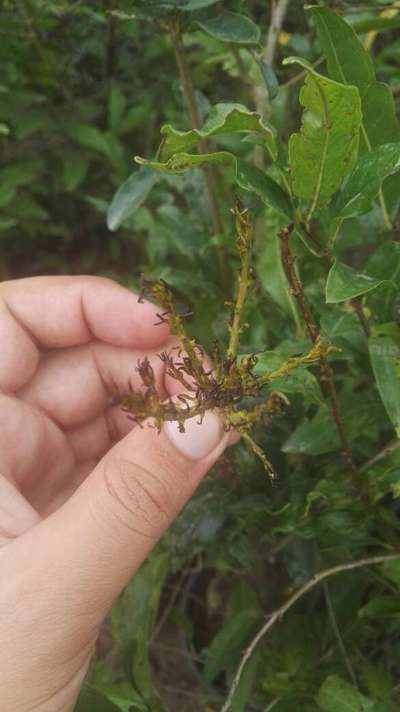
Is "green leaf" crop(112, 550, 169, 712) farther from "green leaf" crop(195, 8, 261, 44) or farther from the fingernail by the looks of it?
"green leaf" crop(195, 8, 261, 44)

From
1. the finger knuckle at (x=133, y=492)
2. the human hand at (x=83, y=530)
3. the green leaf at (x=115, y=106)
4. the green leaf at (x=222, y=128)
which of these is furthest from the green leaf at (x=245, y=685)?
the green leaf at (x=115, y=106)

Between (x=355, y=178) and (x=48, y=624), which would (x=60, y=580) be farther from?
(x=355, y=178)

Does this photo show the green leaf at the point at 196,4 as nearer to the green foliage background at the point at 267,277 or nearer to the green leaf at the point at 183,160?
A: the green foliage background at the point at 267,277

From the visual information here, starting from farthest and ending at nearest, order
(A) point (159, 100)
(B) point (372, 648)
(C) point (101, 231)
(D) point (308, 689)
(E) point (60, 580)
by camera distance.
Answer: (C) point (101, 231)
(A) point (159, 100)
(B) point (372, 648)
(D) point (308, 689)
(E) point (60, 580)

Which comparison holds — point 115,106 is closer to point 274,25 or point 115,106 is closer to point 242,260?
point 274,25

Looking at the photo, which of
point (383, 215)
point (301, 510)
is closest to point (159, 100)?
point (383, 215)
